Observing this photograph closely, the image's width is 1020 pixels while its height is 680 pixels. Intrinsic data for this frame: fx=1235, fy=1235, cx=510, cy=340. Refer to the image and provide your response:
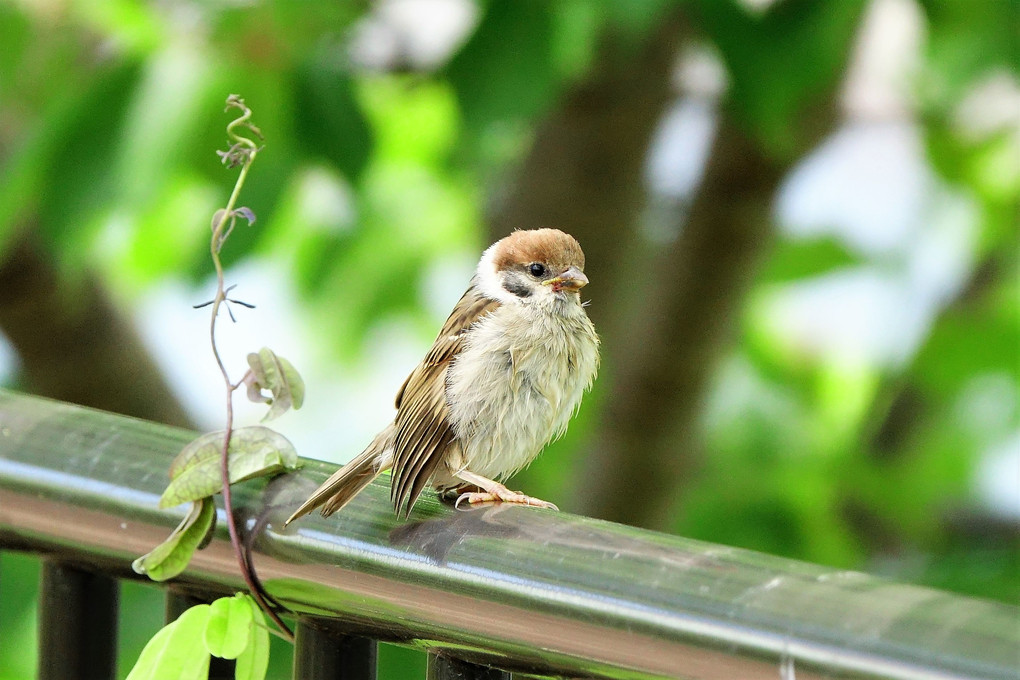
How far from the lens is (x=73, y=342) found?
11.3 ft

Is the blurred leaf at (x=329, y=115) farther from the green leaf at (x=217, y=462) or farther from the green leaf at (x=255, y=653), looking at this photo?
Answer: the green leaf at (x=255, y=653)

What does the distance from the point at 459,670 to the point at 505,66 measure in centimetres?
126

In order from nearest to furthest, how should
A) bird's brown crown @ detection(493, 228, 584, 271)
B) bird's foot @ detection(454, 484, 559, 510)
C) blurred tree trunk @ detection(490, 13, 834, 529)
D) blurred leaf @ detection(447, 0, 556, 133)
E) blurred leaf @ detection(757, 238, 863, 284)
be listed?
bird's foot @ detection(454, 484, 559, 510) → bird's brown crown @ detection(493, 228, 584, 271) → blurred leaf @ detection(447, 0, 556, 133) → blurred tree trunk @ detection(490, 13, 834, 529) → blurred leaf @ detection(757, 238, 863, 284)

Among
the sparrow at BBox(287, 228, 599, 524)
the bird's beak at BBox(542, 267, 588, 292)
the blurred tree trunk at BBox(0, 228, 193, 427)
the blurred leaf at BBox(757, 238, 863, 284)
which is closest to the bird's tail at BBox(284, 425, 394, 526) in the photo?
the sparrow at BBox(287, 228, 599, 524)

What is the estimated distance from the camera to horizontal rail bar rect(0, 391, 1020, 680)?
2.36 feet

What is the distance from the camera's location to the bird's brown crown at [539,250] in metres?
1.58

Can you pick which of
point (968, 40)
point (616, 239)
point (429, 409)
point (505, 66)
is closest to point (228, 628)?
point (429, 409)

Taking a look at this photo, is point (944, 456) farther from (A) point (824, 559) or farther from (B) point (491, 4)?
(B) point (491, 4)

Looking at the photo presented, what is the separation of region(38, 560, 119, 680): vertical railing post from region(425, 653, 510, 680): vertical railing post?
41 cm

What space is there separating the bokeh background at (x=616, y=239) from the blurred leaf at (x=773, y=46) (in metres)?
0.01

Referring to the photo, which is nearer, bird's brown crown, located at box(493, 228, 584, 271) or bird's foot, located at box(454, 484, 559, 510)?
bird's foot, located at box(454, 484, 559, 510)

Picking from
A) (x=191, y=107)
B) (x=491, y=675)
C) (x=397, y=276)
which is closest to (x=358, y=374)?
(x=397, y=276)

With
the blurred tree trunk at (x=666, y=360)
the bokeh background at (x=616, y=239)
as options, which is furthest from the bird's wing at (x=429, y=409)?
the blurred tree trunk at (x=666, y=360)

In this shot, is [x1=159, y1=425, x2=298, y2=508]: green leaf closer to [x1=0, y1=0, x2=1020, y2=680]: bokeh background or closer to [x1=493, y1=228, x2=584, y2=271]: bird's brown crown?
[x1=493, y1=228, x2=584, y2=271]: bird's brown crown
